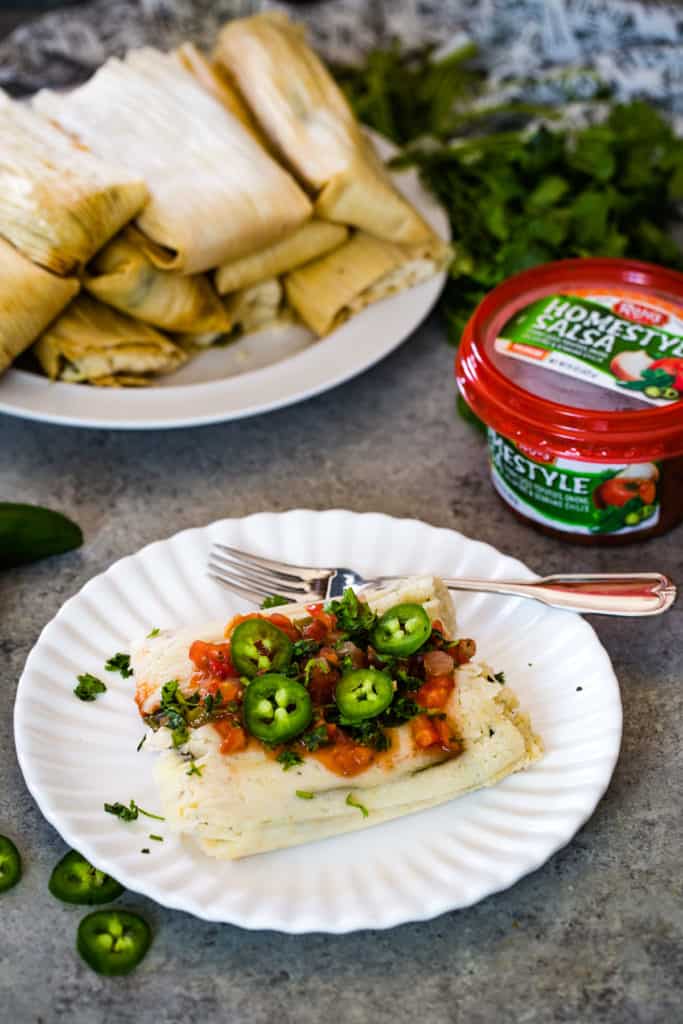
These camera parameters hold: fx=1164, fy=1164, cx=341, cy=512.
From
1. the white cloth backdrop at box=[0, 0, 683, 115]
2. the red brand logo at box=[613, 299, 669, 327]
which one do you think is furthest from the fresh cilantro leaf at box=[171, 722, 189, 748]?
the white cloth backdrop at box=[0, 0, 683, 115]

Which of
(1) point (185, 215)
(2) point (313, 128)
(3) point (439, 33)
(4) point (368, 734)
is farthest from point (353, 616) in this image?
(3) point (439, 33)

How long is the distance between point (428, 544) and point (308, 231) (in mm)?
1091

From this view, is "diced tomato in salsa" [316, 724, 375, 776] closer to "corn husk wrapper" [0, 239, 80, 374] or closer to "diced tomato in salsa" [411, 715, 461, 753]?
"diced tomato in salsa" [411, 715, 461, 753]

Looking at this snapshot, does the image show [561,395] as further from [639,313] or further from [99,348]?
[99,348]

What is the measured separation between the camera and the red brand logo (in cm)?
229

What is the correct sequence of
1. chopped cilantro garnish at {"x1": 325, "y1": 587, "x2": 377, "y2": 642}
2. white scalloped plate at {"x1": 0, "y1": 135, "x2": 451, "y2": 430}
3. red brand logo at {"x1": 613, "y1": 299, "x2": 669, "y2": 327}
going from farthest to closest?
white scalloped plate at {"x1": 0, "y1": 135, "x2": 451, "y2": 430}, red brand logo at {"x1": 613, "y1": 299, "x2": 669, "y2": 327}, chopped cilantro garnish at {"x1": 325, "y1": 587, "x2": 377, "y2": 642}

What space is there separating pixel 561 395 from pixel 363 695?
0.81 meters

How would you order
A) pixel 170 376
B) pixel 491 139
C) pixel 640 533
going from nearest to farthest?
pixel 640 533
pixel 170 376
pixel 491 139

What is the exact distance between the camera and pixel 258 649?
170 centimetres

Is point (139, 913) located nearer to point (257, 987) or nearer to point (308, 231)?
point (257, 987)

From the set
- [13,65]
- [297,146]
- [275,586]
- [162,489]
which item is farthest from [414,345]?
[13,65]

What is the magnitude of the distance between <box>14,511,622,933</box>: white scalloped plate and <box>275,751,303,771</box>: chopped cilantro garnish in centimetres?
14

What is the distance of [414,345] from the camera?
9.56ft

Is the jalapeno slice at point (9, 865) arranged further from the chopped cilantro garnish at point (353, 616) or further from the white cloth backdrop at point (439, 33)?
the white cloth backdrop at point (439, 33)
